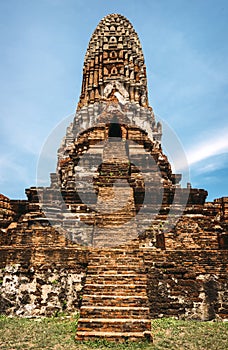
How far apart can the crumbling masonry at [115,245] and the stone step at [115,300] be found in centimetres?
2

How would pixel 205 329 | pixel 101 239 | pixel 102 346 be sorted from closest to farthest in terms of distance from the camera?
pixel 102 346 → pixel 205 329 → pixel 101 239

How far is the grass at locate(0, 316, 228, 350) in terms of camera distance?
17.9ft

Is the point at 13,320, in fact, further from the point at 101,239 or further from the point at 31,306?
the point at 101,239

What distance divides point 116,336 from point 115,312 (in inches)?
19.4

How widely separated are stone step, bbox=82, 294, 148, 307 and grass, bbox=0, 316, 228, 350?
1.93 feet

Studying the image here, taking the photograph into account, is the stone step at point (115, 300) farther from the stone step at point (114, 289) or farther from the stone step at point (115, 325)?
the stone step at point (115, 325)

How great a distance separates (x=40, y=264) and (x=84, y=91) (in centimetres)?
1524

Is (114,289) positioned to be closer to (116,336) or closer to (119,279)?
(119,279)

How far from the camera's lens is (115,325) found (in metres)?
5.83

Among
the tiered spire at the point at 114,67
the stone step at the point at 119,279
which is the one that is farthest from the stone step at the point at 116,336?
the tiered spire at the point at 114,67

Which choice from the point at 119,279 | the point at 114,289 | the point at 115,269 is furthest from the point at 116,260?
the point at 114,289

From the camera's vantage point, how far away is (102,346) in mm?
5422

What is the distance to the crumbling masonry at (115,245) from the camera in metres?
6.65

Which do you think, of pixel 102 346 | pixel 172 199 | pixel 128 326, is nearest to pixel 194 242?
pixel 172 199
